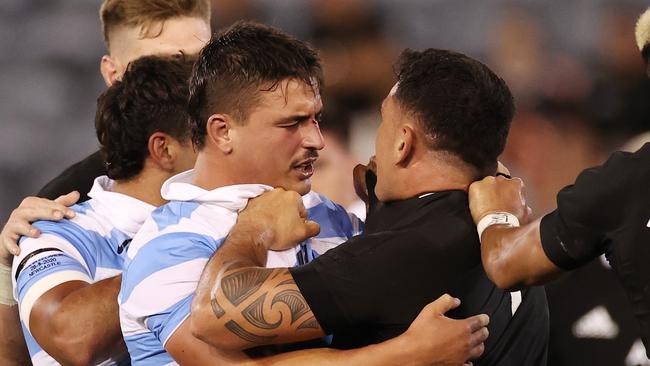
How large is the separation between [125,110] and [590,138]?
3.19 m

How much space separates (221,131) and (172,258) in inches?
14.7

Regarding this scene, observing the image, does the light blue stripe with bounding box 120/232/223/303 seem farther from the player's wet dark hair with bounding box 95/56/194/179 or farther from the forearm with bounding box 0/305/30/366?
the forearm with bounding box 0/305/30/366

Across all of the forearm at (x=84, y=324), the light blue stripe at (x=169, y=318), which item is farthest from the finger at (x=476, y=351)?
the forearm at (x=84, y=324)

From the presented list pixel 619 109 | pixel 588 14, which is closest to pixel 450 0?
pixel 588 14

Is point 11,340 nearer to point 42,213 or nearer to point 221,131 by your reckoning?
point 42,213

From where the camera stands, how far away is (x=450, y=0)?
19.8 feet

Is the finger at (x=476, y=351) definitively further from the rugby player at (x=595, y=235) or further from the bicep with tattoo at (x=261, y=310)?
the bicep with tattoo at (x=261, y=310)

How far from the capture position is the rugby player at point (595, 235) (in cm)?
203

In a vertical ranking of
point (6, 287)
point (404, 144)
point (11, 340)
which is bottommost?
point (11, 340)

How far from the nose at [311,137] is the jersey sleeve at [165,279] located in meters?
0.34

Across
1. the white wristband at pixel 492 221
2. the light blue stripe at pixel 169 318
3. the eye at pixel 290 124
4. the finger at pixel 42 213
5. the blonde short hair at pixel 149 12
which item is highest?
the blonde short hair at pixel 149 12

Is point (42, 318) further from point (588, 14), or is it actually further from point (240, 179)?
point (588, 14)

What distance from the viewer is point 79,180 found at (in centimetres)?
367

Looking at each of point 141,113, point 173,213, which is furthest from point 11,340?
point 173,213
